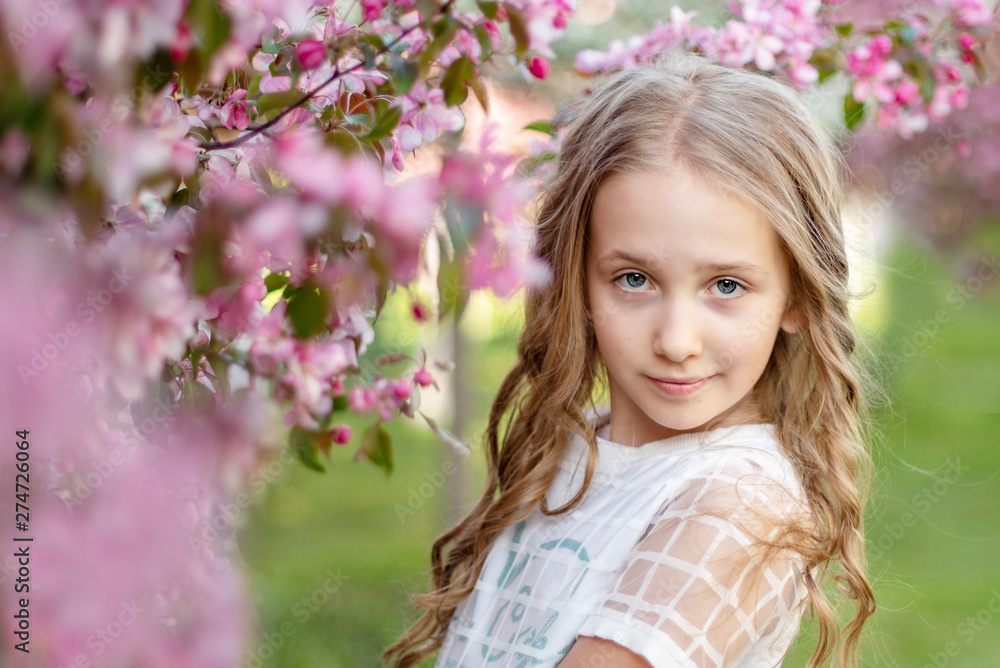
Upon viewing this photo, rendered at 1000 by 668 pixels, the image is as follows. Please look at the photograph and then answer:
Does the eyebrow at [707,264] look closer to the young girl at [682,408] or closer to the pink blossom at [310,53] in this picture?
the young girl at [682,408]

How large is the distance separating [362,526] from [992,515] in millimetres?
3729

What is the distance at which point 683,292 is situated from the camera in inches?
56.4

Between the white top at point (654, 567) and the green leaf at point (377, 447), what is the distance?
396 mm

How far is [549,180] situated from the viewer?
1832 mm

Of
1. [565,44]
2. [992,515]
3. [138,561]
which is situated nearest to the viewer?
[138,561]

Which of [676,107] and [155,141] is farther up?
[155,141]

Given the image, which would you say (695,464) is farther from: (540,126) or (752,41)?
(752,41)

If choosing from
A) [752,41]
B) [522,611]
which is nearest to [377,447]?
[522,611]

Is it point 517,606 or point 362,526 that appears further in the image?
point 362,526

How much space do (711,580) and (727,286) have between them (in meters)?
0.46

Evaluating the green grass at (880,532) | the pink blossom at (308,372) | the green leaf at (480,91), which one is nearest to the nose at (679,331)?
the green leaf at (480,91)

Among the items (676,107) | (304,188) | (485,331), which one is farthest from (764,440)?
(485,331)

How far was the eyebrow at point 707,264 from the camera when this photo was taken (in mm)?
1419

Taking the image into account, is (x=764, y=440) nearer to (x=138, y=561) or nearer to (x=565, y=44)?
(x=138, y=561)
